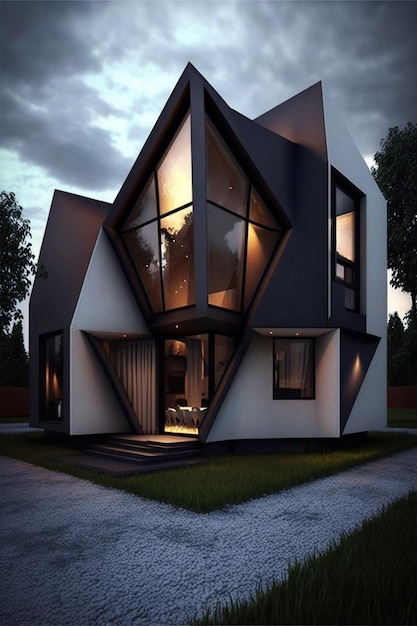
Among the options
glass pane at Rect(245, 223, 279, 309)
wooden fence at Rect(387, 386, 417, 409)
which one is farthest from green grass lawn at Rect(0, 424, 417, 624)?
wooden fence at Rect(387, 386, 417, 409)

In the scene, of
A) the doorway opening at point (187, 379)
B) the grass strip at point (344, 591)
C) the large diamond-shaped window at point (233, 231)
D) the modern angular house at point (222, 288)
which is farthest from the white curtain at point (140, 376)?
the grass strip at point (344, 591)

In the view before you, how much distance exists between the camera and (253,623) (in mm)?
3461

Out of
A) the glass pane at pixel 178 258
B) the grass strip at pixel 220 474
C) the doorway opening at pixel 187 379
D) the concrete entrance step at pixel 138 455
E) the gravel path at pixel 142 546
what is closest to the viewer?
the gravel path at pixel 142 546

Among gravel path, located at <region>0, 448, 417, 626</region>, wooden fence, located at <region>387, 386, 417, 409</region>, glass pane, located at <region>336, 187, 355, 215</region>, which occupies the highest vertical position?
glass pane, located at <region>336, 187, 355, 215</region>

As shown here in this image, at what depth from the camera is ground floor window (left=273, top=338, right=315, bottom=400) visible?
13023 millimetres

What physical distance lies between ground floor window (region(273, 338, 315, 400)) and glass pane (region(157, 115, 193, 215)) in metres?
4.89

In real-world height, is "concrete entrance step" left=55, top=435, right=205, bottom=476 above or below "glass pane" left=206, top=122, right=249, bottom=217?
below

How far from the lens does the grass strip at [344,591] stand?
351 centimetres

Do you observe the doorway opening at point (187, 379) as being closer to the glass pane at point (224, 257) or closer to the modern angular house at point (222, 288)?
the modern angular house at point (222, 288)

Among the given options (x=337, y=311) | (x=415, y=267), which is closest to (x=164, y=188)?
(x=337, y=311)

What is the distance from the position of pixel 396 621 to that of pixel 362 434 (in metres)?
12.5

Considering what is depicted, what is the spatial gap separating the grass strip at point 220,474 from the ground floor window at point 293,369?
5.73 ft

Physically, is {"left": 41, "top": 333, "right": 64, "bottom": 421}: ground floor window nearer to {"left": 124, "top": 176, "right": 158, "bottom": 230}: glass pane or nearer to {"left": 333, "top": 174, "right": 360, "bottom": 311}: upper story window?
{"left": 124, "top": 176, "right": 158, "bottom": 230}: glass pane

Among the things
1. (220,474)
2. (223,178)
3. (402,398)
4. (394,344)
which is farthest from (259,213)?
(394,344)
